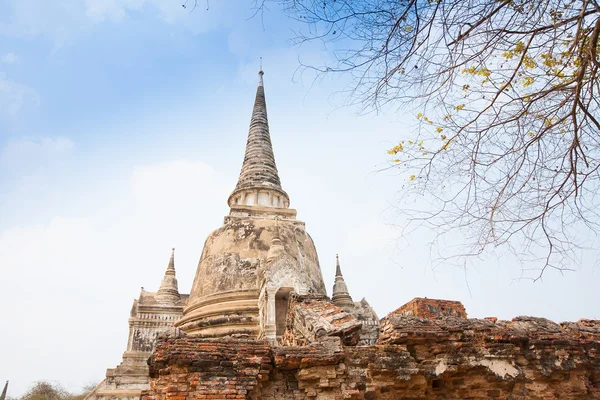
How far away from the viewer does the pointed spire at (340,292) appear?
64.5ft

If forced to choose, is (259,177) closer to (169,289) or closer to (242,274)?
(169,289)

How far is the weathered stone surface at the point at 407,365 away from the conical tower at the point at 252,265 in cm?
696

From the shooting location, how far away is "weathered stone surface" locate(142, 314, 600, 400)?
19.4ft

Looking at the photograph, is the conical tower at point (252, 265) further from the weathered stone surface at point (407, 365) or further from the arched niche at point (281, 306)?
the weathered stone surface at point (407, 365)

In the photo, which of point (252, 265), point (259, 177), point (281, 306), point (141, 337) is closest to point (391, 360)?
point (281, 306)

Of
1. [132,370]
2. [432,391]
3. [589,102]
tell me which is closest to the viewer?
[589,102]

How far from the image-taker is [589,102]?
5344mm

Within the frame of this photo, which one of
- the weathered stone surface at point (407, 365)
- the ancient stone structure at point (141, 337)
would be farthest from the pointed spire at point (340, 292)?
the weathered stone surface at point (407, 365)

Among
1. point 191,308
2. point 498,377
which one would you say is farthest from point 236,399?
point 191,308

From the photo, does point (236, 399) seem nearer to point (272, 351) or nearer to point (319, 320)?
point (272, 351)

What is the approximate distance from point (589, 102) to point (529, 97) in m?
0.61

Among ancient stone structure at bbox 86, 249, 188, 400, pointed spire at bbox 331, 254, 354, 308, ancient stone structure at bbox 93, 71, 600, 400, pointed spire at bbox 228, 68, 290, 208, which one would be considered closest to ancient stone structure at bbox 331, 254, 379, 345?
pointed spire at bbox 331, 254, 354, 308

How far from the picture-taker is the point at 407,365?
21.7 feet

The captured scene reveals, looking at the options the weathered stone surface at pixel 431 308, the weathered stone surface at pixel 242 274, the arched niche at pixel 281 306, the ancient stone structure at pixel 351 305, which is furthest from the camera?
the ancient stone structure at pixel 351 305
